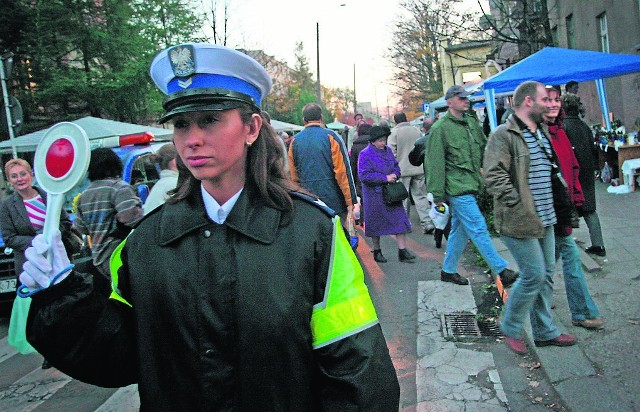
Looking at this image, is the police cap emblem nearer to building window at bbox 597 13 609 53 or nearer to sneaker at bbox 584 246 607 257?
sneaker at bbox 584 246 607 257

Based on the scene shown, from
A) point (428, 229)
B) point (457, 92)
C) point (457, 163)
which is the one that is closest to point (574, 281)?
point (457, 163)

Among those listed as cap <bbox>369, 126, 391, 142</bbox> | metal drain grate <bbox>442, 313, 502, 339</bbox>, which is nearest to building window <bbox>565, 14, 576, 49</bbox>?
cap <bbox>369, 126, 391, 142</bbox>

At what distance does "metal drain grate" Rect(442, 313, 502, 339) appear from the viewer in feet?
16.5

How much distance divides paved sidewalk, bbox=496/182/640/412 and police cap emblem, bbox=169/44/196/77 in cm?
315

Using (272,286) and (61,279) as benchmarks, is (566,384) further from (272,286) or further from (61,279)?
(61,279)

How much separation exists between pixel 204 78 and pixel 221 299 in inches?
25.2

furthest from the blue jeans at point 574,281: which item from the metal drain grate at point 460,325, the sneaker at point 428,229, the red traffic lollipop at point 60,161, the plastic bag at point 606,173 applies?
the plastic bag at point 606,173

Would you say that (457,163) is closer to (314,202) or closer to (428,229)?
(428,229)

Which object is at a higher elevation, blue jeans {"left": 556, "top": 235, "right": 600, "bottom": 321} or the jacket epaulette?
the jacket epaulette

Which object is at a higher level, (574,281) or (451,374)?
(574,281)

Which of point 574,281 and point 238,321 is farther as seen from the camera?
point 574,281

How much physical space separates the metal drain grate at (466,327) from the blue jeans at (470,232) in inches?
21.8

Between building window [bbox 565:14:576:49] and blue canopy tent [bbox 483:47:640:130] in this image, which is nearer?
blue canopy tent [bbox 483:47:640:130]

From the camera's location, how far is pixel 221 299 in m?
1.59
